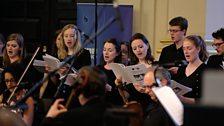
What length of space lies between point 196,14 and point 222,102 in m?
4.70

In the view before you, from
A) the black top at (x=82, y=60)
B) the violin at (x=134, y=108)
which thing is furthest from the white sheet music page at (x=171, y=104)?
the black top at (x=82, y=60)

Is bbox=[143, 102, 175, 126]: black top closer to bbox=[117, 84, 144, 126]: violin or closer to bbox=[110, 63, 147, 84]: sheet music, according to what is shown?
Result: bbox=[117, 84, 144, 126]: violin

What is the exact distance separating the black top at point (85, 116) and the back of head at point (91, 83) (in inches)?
1.7

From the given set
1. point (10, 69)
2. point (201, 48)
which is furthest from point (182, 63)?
point (10, 69)

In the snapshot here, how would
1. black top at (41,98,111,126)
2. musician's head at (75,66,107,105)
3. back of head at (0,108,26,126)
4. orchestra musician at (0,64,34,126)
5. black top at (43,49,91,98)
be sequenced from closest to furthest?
1. black top at (41,98,111,126)
2. musician's head at (75,66,107,105)
3. back of head at (0,108,26,126)
4. orchestra musician at (0,64,34,126)
5. black top at (43,49,91,98)

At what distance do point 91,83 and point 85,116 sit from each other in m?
0.20

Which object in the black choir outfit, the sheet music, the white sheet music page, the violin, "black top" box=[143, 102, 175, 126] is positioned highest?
the black choir outfit

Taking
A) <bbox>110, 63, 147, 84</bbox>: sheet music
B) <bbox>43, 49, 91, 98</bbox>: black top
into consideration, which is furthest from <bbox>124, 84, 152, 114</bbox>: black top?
<bbox>43, 49, 91, 98</bbox>: black top

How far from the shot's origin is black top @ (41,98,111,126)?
312 centimetres

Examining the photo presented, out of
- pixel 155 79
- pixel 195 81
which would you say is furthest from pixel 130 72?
pixel 155 79

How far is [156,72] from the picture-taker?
14.0 feet

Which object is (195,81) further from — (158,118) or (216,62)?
(158,118)

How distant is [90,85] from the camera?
3254 mm

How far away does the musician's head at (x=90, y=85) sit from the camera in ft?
10.7
